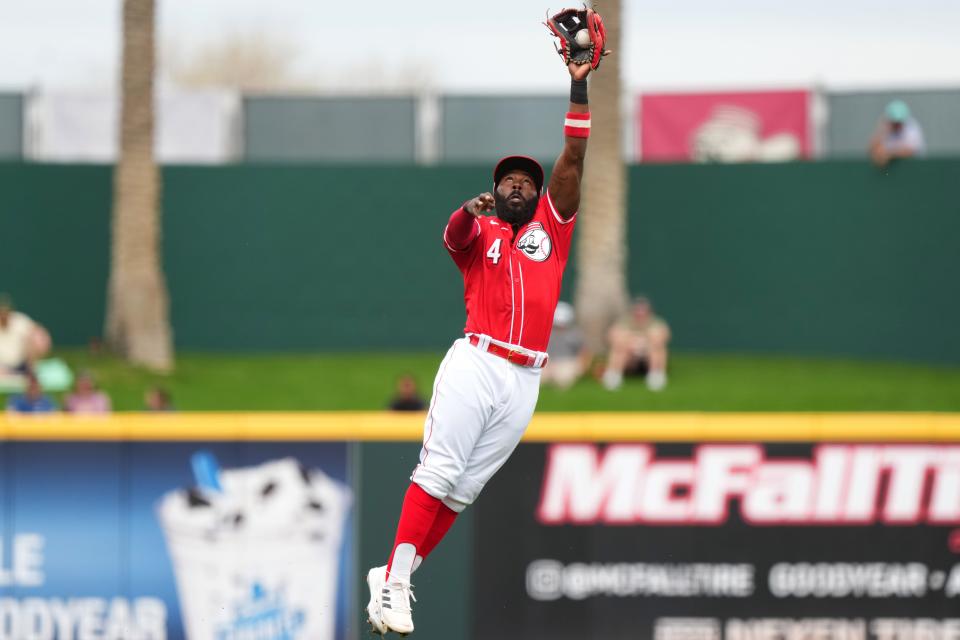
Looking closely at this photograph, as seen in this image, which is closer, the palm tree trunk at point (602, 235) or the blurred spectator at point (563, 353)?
the blurred spectator at point (563, 353)

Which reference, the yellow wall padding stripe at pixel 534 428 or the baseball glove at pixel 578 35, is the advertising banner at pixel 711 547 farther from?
the baseball glove at pixel 578 35

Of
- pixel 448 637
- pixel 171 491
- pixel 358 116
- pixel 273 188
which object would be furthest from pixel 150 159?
pixel 448 637

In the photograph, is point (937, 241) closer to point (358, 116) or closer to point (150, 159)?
point (358, 116)

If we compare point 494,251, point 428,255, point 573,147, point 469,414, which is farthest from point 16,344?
point 573,147

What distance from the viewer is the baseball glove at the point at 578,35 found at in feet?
19.7

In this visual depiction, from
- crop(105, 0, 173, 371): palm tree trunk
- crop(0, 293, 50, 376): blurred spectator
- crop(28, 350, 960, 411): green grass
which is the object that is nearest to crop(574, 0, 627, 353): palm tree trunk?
crop(28, 350, 960, 411): green grass

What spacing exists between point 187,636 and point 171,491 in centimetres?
104

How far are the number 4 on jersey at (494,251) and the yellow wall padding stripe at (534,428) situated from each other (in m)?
4.04

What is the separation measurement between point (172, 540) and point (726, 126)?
1121 cm

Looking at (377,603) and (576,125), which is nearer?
(576,125)

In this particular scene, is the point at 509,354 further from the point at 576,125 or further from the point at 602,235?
the point at 602,235

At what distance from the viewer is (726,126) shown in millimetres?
Result: 19406

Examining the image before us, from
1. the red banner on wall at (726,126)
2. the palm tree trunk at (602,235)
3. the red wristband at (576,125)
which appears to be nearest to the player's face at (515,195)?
the red wristband at (576,125)

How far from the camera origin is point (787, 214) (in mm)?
18734
